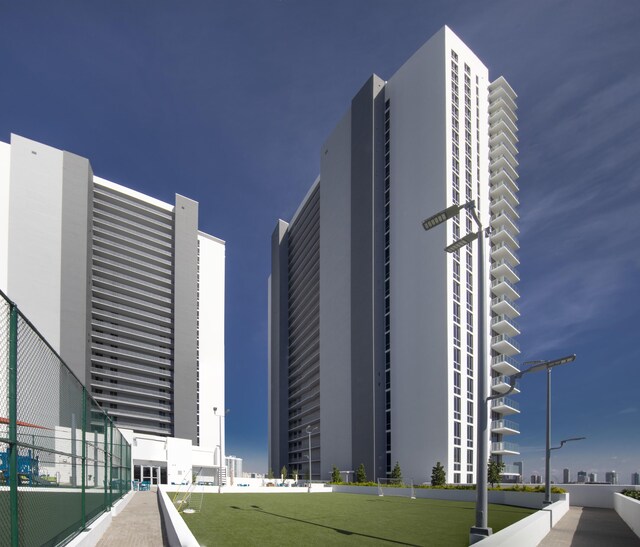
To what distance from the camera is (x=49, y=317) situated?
7850 centimetres

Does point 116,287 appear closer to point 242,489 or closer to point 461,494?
point 242,489

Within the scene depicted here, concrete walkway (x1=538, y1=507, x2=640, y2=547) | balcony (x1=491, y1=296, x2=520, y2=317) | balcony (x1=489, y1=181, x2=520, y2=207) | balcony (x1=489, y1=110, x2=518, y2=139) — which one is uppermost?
balcony (x1=489, y1=110, x2=518, y2=139)

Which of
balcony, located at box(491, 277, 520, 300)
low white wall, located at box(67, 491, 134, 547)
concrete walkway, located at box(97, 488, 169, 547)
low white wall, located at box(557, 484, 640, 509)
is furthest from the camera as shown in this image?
balcony, located at box(491, 277, 520, 300)

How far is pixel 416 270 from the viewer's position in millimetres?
60219

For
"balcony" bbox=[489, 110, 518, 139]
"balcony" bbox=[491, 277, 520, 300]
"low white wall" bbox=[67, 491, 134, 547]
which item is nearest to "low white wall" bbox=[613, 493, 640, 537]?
"low white wall" bbox=[67, 491, 134, 547]

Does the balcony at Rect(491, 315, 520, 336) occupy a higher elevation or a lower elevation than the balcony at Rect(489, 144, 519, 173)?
lower

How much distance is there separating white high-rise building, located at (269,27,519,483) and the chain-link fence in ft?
148

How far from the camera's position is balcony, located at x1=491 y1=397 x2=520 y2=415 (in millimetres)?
61125

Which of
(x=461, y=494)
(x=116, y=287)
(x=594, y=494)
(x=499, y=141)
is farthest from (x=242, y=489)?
(x=116, y=287)

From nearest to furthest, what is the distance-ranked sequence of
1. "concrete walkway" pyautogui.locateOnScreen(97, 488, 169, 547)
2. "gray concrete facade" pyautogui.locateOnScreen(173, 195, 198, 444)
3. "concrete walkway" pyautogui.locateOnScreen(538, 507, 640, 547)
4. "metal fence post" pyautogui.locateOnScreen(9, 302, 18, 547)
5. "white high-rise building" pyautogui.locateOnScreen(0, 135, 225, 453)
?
"metal fence post" pyautogui.locateOnScreen(9, 302, 18, 547) → "concrete walkway" pyautogui.locateOnScreen(97, 488, 169, 547) → "concrete walkway" pyautogui.locateOnScreen(538, 507, 640, 547) → "white high-rise building" pyautogui.locateOnScreen(0, 135, 225, 453) → "gray concrete facade" pyautogui.locateOnScreen(173, 195, 198, 444)

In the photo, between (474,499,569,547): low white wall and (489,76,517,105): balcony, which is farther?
(489,76,517,105): balcony

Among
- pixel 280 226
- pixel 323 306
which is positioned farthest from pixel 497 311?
pixel 280 226

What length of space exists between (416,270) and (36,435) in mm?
54043

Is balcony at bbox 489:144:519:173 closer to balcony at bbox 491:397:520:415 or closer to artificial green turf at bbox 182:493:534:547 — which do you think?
balcony at bbox 491:397:520:415
